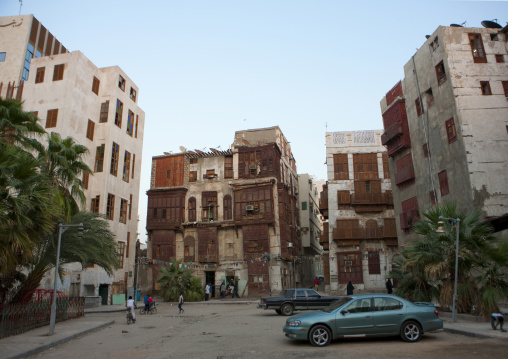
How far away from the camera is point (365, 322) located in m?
11.2

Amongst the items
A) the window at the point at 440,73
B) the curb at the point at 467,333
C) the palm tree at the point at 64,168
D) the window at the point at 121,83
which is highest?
the window at the point at 121,83

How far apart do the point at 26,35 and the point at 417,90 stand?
3611 cm

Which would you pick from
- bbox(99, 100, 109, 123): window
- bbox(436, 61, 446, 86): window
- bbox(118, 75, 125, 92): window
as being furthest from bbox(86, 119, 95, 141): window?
bbox(436, 61, 446, 86): window

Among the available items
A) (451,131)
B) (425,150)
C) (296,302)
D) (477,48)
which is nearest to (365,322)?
(296,302)

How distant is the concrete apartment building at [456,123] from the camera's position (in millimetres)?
24766

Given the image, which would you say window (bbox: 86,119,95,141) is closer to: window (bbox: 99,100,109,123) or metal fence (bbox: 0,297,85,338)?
window (bbox: 99,100,109,123)

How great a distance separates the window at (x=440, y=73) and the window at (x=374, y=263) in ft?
65.8

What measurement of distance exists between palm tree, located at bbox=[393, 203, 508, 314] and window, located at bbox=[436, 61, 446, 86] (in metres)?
14.1

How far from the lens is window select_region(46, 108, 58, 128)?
3231cm

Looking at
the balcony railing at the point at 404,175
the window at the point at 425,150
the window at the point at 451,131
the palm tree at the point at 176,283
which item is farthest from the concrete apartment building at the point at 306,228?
the window at the point at 451,131

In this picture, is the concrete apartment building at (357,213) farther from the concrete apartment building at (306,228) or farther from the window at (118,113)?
the window at (118,113)

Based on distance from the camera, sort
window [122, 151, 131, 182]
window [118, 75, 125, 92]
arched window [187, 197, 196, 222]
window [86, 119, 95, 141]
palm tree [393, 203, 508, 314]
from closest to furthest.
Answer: palm tree [393, 203, 508, 314] → window [86, 119, 95, 141] → window [122, 151, 131, 182] → window [118, 75, 125, 92] → arched window [187, 197, 196, 222]

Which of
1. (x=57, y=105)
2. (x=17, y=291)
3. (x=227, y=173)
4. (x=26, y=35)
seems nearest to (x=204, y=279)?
(x=227, y=173)

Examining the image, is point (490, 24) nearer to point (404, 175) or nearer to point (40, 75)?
point (404, 175)
